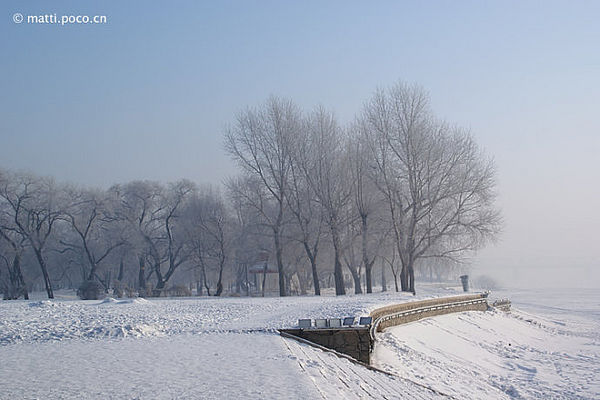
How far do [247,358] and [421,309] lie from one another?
42.7ft

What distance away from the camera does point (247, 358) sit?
41.7 feet

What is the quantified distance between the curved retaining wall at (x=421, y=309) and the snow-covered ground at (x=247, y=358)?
42 cm

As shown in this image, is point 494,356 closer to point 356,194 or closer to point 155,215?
point 356,194

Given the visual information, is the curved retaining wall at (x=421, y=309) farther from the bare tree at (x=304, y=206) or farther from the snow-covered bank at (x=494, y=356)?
the bare tree at (x=304, y=206)

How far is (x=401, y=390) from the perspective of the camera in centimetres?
1254

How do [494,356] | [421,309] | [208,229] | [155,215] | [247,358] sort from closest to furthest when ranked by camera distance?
[247,358] < [494,356] < [421,309] < [208,229] < [155,215]

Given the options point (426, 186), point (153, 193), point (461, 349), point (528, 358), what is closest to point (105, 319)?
point (461, 349)

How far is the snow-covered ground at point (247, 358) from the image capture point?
1065 centimetres

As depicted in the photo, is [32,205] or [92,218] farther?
[92,218]

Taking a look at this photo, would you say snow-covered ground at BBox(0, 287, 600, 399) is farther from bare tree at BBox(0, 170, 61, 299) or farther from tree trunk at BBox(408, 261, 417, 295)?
bare tree at BBox(0, 170, 61, 299)

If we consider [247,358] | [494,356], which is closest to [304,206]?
[494,356]

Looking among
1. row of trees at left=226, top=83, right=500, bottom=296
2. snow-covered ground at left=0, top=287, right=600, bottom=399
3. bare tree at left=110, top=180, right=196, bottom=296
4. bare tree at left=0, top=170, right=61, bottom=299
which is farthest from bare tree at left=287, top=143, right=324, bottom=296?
bare tree at left=0, top=170, right=61, bottom=299

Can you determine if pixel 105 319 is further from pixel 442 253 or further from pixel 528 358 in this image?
pixel 442 253

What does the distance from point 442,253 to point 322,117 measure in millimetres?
11992
